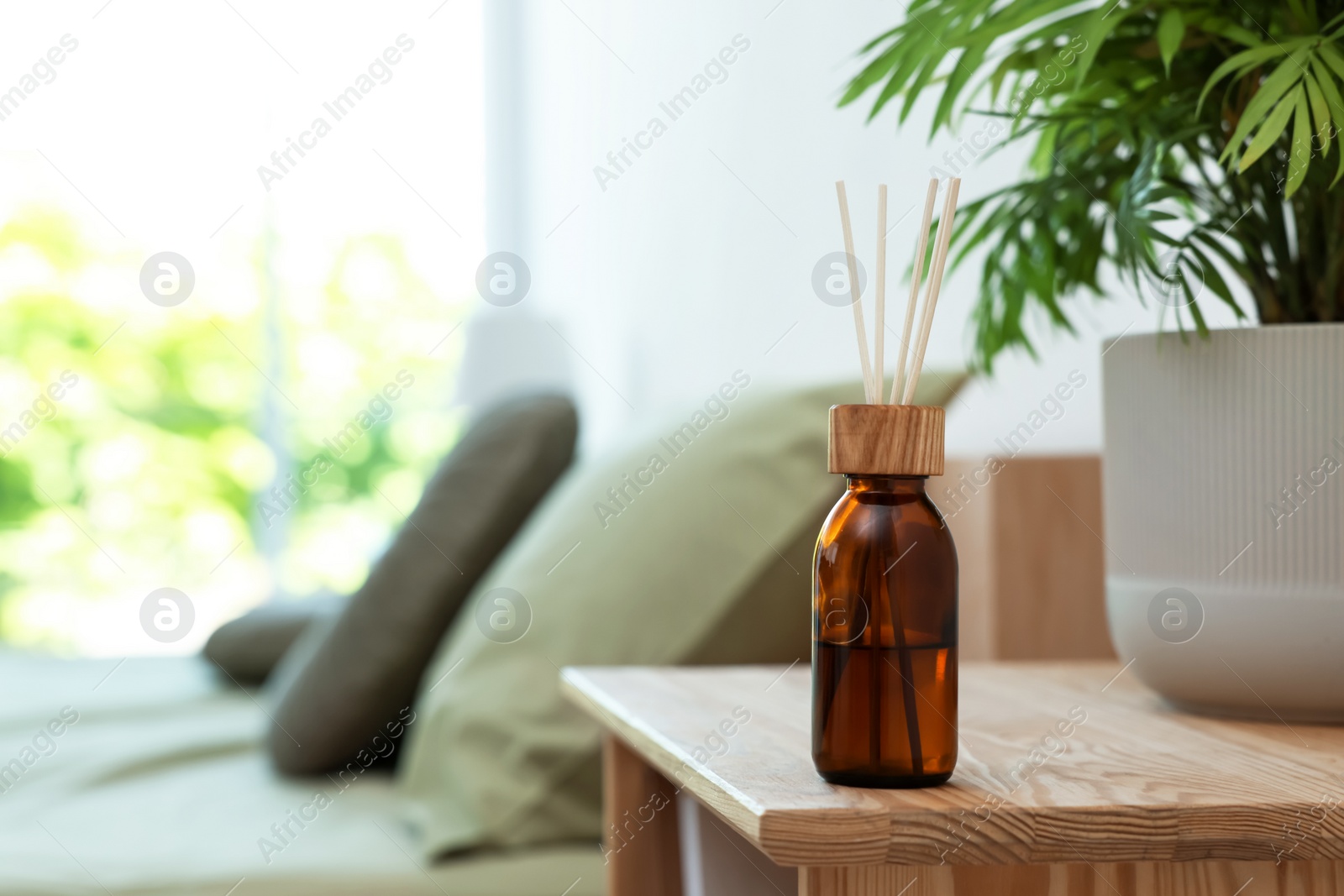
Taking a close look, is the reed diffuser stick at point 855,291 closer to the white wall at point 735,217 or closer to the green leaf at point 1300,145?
the green leaf at point 1300,145

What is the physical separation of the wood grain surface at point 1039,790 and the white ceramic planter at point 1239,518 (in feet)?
0.11

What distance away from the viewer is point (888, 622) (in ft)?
1.77

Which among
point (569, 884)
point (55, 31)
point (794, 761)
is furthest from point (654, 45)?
point (55, 31)

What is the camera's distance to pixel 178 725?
173 cm

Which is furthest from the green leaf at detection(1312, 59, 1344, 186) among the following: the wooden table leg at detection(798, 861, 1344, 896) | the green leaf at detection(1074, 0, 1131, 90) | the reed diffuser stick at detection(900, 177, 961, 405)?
the wooden table leg at detection(798, 861, 1344, 896)

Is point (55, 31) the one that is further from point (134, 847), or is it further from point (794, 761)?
point (794, 761)

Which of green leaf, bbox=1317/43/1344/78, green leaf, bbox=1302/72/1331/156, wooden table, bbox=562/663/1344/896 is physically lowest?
wooden table, bbox=562/663/1344/896

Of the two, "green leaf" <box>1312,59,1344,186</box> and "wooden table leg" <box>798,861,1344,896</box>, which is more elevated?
"green leaf" <box>1312,59,1344,186</box>

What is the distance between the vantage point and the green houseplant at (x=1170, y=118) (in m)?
0.70

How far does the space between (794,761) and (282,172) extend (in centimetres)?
361

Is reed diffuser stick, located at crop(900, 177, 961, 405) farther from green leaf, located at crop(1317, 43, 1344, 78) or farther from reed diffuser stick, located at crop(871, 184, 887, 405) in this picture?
green leaf, located at crop(1317, 43, 1344, 78)

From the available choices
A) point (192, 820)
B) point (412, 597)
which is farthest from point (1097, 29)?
point (192, 820)

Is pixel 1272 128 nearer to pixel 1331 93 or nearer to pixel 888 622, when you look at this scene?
pixel 1331 93

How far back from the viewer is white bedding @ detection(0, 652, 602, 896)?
1.07m
